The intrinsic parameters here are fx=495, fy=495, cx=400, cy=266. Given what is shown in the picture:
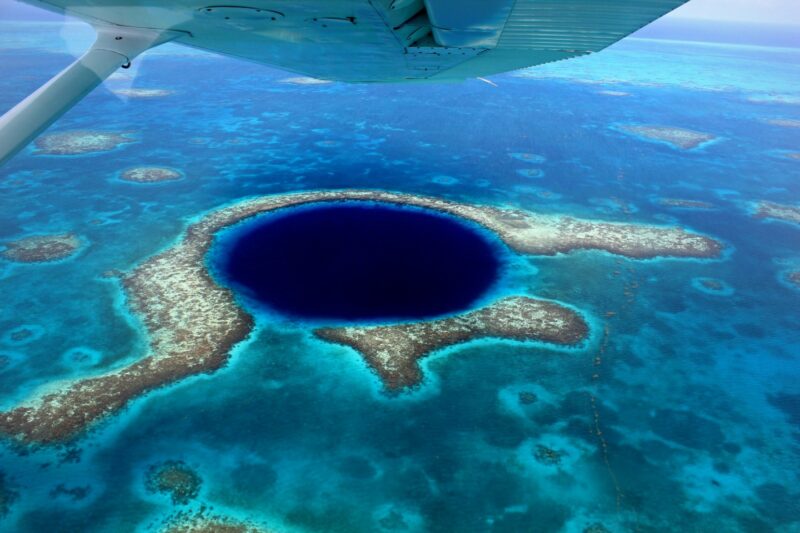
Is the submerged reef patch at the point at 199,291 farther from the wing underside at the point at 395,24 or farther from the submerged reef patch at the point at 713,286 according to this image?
the wing underside at the point at 395,24

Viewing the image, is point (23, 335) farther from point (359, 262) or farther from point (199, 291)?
point (359, 262)

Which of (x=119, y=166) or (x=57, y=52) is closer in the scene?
(x=119, y=166)

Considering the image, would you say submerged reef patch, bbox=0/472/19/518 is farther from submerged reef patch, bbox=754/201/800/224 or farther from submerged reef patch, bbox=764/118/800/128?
submerged reef patch, bbox=764/118/800/128

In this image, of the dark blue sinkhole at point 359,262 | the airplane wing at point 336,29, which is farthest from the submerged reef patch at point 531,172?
the airplane wing at point 336,29

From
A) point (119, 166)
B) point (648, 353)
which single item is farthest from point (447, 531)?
point (119, 166)

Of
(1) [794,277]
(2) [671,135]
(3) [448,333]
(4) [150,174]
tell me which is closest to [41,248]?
(4) [150,174]

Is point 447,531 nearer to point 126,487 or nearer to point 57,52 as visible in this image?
point 126,487
